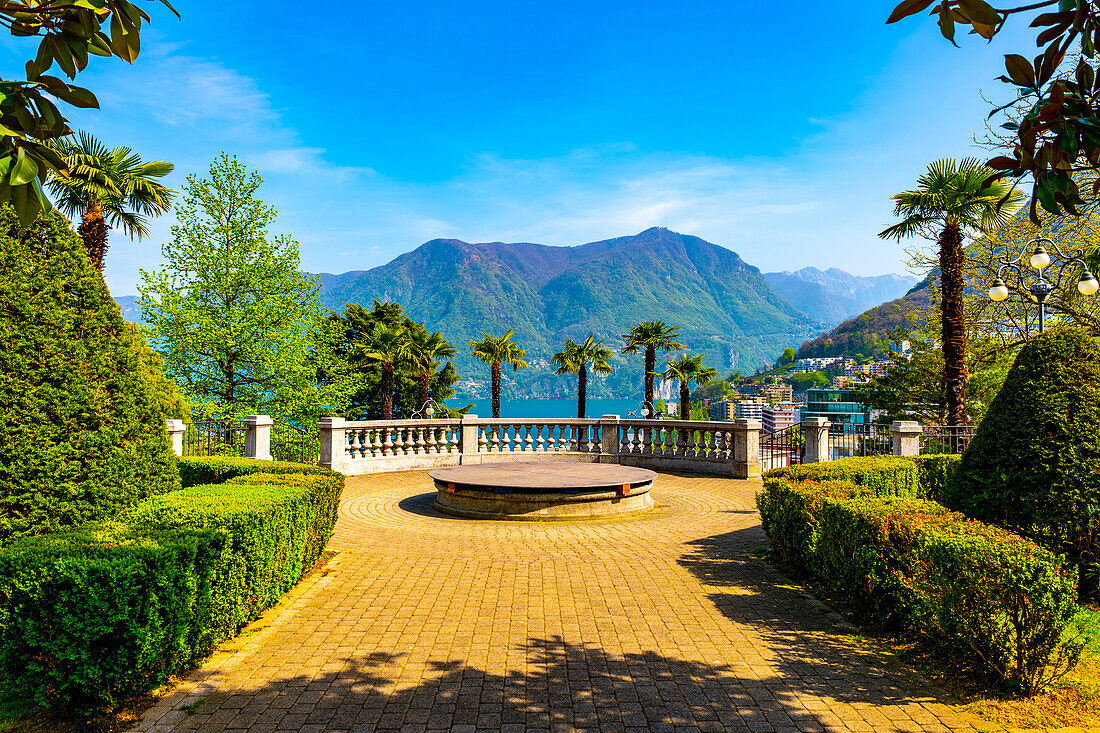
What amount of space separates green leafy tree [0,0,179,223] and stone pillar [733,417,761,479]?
16189 mm

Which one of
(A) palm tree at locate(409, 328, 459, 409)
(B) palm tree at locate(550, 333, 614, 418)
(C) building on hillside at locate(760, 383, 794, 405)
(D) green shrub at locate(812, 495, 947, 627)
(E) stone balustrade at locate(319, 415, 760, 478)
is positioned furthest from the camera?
(C) building on hillside at locate(760, 383, 794, 405)

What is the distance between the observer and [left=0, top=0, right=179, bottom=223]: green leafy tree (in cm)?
243

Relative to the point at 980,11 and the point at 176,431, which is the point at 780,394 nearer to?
the point at 176,431

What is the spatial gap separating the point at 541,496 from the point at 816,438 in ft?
29.3

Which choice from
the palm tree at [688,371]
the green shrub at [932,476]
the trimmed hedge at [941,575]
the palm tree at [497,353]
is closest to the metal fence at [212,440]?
the trimmed hedge at [941,575]

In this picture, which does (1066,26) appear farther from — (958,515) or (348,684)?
(348,684)

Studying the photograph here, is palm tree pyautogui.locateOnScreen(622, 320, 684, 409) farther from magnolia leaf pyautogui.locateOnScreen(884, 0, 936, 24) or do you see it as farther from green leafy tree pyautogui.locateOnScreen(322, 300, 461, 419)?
magnolia leaf pyautogui.locateOnScreen(884, 0, 936, 24)

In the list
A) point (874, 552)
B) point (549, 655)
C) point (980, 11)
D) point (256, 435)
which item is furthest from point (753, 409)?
point (980, 11)

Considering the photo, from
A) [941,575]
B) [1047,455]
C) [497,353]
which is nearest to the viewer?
[941,575]

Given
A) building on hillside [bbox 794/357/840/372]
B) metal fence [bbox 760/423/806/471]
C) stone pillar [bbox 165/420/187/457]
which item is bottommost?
metal fence [bbox 760/423/806/471]

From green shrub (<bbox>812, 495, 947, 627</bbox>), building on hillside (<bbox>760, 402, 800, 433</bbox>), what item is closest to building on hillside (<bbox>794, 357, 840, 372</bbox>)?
building on hillside (<bbox>760, 402, 800, 433</bbox>)

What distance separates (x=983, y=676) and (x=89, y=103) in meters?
6.99

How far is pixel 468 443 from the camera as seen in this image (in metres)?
19.4

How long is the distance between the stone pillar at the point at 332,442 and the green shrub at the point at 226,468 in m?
6.20
